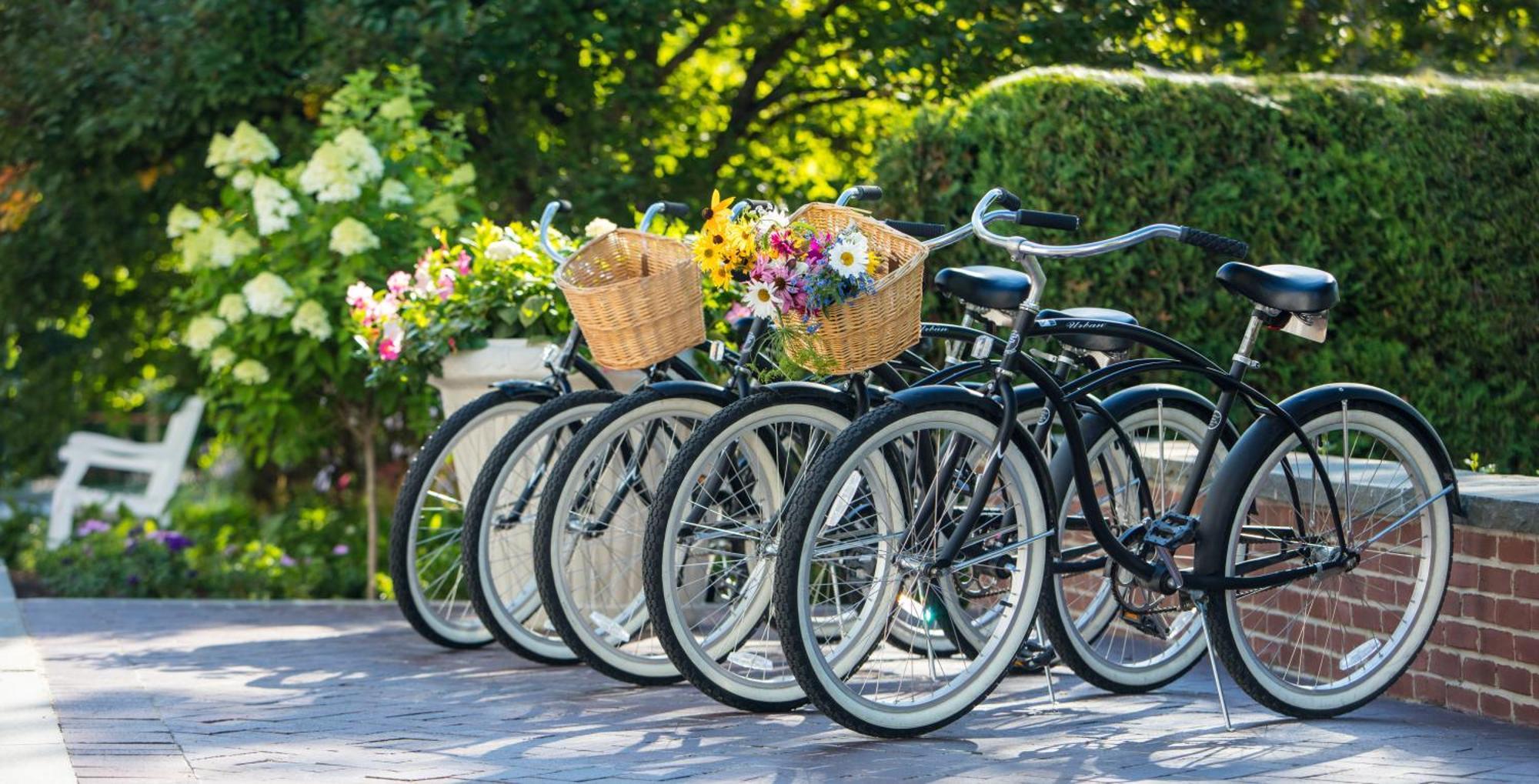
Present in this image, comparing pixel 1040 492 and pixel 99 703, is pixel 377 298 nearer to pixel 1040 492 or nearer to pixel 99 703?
pixel 99 703

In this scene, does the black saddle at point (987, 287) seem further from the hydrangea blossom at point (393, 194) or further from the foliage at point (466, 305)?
the hydrangea blossom at point (393, 194)

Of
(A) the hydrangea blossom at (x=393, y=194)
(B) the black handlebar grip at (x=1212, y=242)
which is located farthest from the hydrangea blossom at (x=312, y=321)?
(B) the black handlebar grip at (x=1212, y=242)

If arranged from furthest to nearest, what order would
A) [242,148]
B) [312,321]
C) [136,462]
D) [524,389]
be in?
[136,462] → [242,148] → [312,321] → [524,389]

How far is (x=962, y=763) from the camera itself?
3932mm

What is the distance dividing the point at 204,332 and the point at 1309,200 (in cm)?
472

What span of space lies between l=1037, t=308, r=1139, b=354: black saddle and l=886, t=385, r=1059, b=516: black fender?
0.34 metres

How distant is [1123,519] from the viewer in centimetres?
497

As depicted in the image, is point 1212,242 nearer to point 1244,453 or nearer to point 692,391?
point 1244,453

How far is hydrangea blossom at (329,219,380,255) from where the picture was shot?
750 centimetres

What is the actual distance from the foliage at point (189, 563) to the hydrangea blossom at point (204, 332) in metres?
0.93

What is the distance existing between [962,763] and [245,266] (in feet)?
16.7

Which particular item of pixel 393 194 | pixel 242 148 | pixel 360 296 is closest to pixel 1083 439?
pixel 360 296

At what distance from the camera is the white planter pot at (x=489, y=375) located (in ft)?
19.3

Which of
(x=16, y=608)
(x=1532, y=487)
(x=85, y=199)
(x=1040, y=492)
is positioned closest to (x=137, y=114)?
(x=85, y=199)
